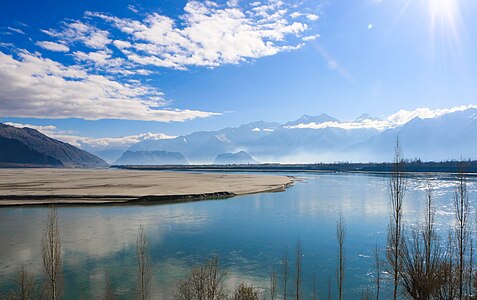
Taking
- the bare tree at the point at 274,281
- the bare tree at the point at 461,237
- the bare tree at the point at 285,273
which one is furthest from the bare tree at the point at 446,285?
the bare tree at the point at 274,281

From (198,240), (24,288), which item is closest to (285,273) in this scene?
(198,240)

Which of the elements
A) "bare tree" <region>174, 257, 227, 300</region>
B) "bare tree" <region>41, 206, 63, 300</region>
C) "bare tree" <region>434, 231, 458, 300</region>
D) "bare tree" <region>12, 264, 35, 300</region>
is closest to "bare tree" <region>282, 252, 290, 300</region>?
"bare tree" <region>174, 257, 227, 300</region>

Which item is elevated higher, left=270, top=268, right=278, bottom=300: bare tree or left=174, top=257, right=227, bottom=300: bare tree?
left=174, top=257, right=227, bottom=300: bare tree

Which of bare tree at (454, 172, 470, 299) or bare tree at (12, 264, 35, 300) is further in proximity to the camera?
bare tree at (12, 264, 35, 300)

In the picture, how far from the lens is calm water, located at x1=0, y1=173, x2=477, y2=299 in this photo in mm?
18906

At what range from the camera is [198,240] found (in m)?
27.4

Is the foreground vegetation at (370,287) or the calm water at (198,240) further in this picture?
the calm water at (198,240)

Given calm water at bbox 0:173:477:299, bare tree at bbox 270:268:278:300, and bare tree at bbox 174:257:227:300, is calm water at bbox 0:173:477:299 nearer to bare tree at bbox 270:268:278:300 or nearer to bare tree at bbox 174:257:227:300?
bare tree at bbox 270:268:278:300

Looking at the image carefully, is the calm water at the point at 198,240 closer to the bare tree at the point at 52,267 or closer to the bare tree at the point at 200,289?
the bare tree at the point at 52,267

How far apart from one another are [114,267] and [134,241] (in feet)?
22.2

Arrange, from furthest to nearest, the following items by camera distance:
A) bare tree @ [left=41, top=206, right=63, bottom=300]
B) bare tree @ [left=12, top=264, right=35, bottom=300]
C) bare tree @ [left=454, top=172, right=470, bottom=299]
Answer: bare tree @ [left=12, top=264, right=35, bottom=300], bare tree @ [left=454, top=172, right=470, bottom=299], bare tree @ [left=41, top=206, right=63, bottom=300]

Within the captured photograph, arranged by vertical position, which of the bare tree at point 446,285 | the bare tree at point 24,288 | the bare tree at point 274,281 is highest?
the bare tree at point 446,285

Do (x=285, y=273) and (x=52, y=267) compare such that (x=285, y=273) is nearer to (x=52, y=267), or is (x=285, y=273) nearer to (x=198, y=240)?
(x=198, y=240)

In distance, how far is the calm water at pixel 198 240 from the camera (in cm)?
1891
